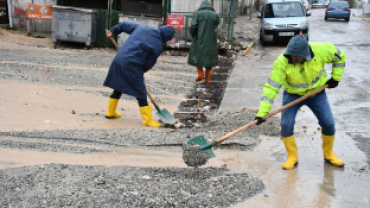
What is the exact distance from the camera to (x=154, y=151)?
5.21 meters

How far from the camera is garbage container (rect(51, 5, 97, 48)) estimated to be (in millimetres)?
12141

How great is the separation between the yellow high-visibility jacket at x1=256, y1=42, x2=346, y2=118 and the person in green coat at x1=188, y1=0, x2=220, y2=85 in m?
4.44

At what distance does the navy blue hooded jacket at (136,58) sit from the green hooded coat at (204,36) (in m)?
2.79

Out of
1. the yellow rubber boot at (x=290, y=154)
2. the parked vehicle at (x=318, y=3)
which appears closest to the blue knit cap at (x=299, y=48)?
the yellow rubber boot at (x=290, y=154)

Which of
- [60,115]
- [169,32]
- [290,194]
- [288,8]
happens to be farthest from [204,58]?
[288,8]

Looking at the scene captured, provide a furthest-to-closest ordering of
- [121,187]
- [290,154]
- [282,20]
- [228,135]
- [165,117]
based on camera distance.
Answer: [282,20] < [165,117] < [290,154] < [228,135] < [121,187]

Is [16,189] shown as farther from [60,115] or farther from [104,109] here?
[104,109]

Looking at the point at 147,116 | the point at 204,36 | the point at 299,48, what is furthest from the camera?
the point at 204,36

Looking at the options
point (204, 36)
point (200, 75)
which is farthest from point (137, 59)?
point (200, 75)

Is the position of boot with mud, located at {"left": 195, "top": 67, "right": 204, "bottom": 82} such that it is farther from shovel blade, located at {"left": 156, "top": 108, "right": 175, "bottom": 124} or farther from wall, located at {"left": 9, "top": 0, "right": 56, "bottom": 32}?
wall, located at {"left": 9, "top": 0, "right": 56, "bottom": 32}

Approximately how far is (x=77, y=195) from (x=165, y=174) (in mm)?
1003

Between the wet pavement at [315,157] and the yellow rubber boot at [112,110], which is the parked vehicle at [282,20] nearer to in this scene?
the wet pavement at [315,157]

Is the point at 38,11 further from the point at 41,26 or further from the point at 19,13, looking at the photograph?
the point at 19,13

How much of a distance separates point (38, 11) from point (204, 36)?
6826 millimetres
